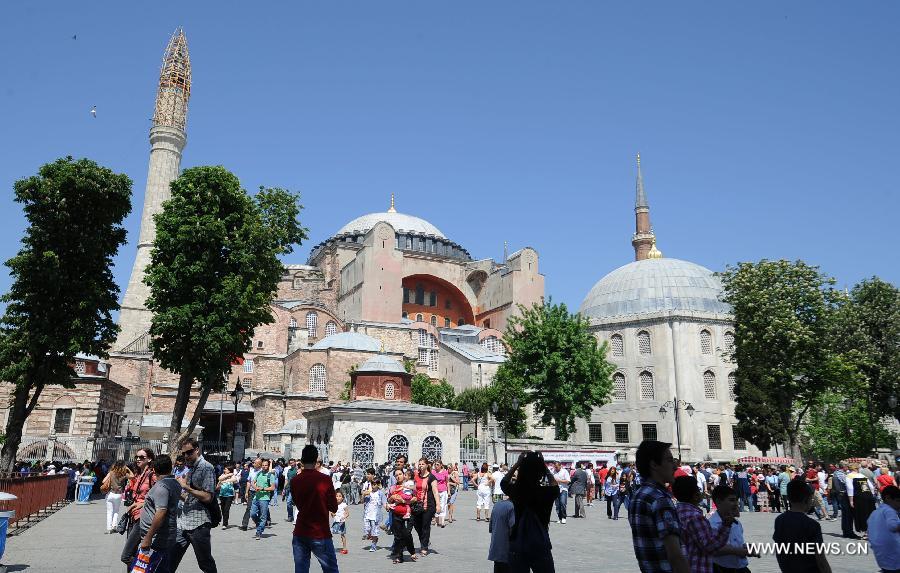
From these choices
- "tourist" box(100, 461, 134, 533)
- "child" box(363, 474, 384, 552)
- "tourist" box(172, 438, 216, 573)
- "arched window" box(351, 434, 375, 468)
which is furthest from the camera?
"arched window" box(351, 434, 375, 468)

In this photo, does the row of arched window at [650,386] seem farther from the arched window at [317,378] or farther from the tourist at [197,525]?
the tourist at [197,525]

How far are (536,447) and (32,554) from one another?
23.0 metres

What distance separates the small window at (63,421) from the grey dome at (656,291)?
31.0 m

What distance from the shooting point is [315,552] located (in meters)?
6.29

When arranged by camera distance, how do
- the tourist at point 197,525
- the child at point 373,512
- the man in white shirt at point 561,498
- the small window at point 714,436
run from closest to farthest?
the tourist at point 197,525 < the child at point 373,512 < the man in white shirt at point 561,498 < the small window at point 714,436

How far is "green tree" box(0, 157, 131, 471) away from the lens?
2012 cm

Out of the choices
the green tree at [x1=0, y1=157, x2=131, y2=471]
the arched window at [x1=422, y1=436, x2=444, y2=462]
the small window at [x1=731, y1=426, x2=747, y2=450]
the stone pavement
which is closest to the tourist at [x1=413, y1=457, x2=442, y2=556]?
the stone pavement

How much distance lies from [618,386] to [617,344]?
293cm

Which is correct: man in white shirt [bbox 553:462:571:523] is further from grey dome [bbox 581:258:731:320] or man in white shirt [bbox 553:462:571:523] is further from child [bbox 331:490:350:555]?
grey dome [bbox 581:258:731:320]

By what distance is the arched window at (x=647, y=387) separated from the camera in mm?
43781

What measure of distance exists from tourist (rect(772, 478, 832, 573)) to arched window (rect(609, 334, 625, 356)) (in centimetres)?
4156

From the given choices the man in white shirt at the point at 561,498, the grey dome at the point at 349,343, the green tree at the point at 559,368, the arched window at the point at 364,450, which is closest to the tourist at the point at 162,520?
the man in white shirt at the point at 561,498

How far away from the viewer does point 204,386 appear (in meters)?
22.7

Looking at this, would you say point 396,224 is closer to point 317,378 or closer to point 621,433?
point 317,378
